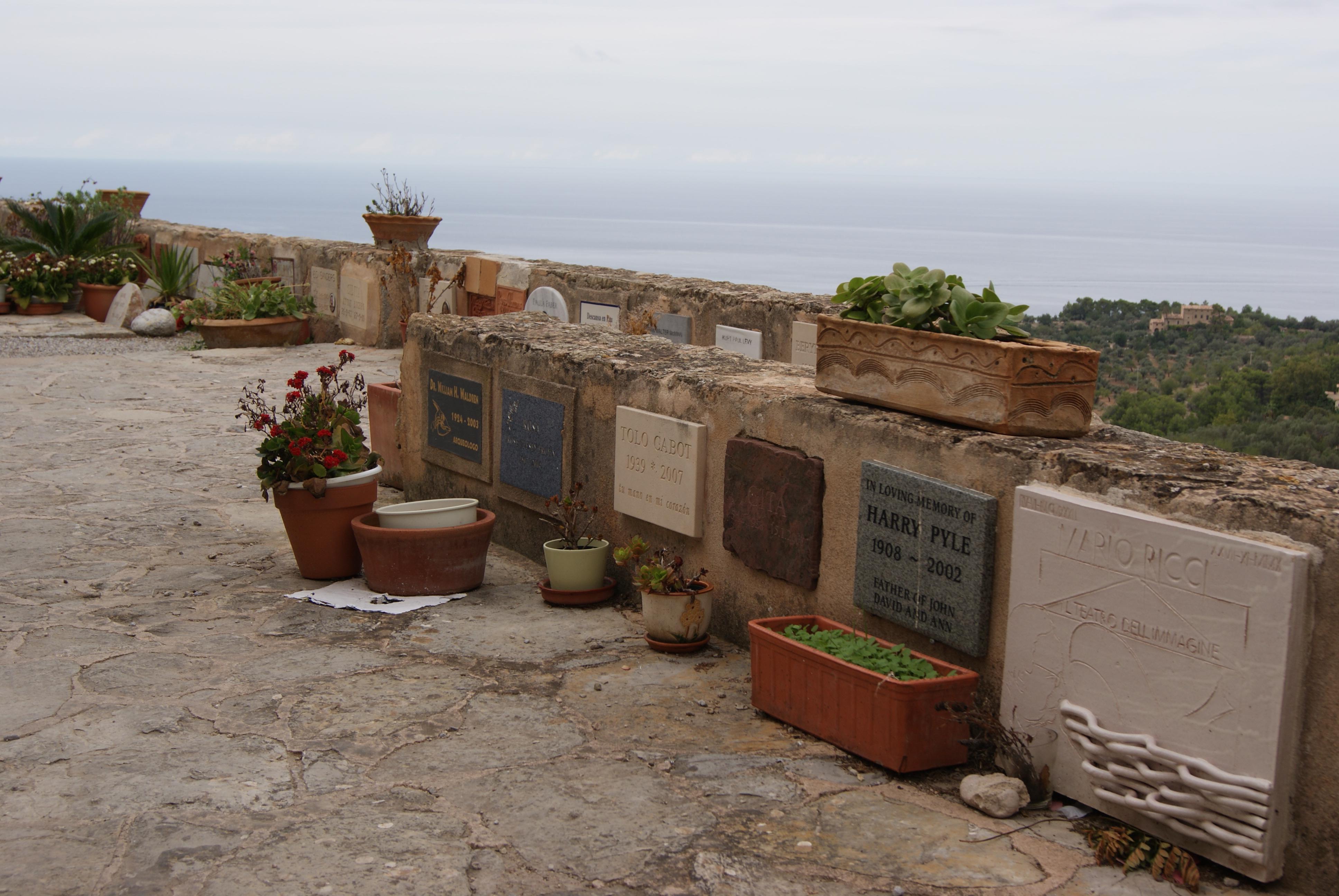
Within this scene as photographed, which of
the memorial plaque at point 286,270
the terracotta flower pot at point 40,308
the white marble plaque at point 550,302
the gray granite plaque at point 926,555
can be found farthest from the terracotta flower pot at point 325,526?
the terracotta flower pot at point 40,308

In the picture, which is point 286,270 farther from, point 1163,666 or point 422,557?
point 1163,666

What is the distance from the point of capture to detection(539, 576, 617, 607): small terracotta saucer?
193 inches

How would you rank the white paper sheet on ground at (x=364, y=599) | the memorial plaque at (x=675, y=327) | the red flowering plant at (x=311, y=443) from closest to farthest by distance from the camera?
1. the white paper sheet on ground at (x=364, y=599)
2. the red flowering plant at (x=311, y=443)
3. the memorial plaque at (x=675, y=327)

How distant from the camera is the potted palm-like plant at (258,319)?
11.9 meters

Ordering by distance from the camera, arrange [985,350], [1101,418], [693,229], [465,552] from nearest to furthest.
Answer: [985,350] → [1101,418] → [465,552] → [693,229]

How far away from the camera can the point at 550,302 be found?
9.14 meters

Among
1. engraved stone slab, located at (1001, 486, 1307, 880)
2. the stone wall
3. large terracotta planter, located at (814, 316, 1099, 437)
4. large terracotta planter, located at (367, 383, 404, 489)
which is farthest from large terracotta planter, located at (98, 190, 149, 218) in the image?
engraved stone slab, located at (1001, 486, 1307, 880)

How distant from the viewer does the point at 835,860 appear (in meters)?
2.88

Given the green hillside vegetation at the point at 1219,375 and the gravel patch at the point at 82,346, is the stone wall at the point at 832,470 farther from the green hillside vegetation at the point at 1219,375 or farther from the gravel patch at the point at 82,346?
the gravel patch at the point at 82,346

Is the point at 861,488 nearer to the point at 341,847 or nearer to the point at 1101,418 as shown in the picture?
the point at 1101,418

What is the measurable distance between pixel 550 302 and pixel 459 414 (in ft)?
11.3

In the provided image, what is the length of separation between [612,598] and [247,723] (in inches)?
68.8

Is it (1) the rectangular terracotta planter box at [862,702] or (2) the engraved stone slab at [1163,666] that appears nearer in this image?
(2) the engraved stone slab at [1163,666]

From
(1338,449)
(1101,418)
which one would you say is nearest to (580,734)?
(1101,418)
